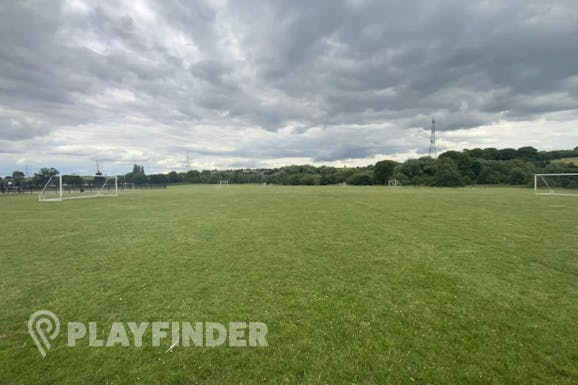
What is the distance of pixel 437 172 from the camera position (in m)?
79.7

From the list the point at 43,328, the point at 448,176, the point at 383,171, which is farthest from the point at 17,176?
the point at 448,176

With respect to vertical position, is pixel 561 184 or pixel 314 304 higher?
pixel 561 184

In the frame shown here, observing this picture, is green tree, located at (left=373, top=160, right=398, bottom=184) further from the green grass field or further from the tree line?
the green grass field

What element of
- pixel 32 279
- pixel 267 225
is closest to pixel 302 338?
pixel 32 279

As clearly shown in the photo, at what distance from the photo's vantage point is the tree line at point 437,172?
206 feet

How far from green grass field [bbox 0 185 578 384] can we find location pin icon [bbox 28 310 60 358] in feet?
0.32

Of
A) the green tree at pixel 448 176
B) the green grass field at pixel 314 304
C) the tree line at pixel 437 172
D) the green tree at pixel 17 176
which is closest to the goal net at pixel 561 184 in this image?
the tree line at pixel 437 172

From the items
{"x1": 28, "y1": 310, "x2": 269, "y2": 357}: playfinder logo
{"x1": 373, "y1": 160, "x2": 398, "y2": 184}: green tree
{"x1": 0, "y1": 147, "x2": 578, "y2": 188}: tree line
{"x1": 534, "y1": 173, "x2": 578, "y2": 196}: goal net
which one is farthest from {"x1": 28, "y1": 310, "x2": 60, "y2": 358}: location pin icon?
{"x1": 373, "y1": 160, "x2": 398, "y2": 184}: green tree

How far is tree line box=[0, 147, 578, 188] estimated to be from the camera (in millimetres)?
62688

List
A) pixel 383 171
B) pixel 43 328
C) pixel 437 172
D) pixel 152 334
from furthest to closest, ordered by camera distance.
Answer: pixel 383 171
pixel 437 172
pixel 43 328
pixel 152 334

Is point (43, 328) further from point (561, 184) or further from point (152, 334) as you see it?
point (561, 184)

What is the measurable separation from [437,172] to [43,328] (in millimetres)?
91469

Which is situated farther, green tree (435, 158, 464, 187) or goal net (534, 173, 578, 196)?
green tree (435, 158, 464, 187)

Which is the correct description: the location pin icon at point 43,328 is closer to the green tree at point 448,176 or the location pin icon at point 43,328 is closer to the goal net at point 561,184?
A: the goal net at point 561,184
